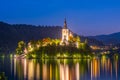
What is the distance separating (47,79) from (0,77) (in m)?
25.2

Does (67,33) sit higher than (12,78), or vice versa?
(67,33)

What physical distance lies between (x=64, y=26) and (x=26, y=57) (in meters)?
41.5

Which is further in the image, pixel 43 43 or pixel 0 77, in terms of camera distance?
pixel 43 43

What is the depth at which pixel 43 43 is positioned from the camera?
A: 170 m

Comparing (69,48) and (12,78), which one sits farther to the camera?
(69,48)

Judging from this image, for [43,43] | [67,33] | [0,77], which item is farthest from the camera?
[67,33]

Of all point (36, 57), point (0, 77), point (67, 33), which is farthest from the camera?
point (67, 33)

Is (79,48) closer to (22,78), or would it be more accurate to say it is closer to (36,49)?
(36,49)

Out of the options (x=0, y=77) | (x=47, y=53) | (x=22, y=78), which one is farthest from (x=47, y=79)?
(x=47, y=53)

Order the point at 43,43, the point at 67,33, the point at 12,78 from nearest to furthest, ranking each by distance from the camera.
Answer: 1. the point at 12,78
2. the point at 43,43
3. the point at 67,33

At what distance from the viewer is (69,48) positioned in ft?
514

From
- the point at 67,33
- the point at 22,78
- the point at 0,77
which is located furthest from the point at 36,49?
the point at 0,77

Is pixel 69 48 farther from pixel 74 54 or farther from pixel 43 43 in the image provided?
pixel 43 43

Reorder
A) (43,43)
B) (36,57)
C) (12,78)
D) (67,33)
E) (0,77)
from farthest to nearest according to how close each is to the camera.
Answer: (67,33) → (43,43) → (36,57) → (12,78) → (0,77)
